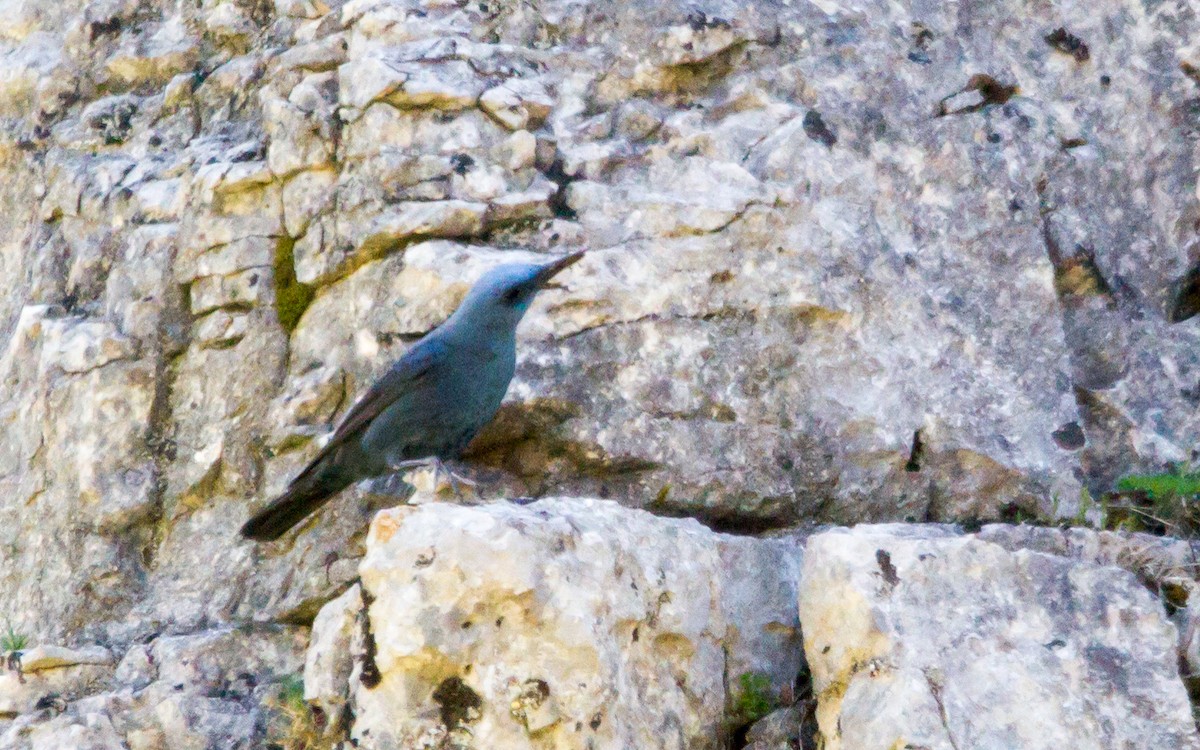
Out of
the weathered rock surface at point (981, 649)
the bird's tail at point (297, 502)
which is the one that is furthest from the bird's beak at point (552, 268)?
the weathered rock surface at point (981, 649)

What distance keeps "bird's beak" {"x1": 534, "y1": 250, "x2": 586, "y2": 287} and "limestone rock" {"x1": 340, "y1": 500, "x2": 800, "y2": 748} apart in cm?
133

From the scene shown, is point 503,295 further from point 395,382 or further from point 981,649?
point 981,649

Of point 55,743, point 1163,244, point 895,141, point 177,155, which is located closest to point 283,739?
point 55,743

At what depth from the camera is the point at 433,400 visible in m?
5.58

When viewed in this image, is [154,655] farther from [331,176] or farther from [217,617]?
[331,176]

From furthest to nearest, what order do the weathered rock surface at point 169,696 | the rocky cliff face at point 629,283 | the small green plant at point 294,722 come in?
1. the rocky cliff face at point 629,283
2. the weathered rock surface at point 169,696
3. the small green plant at point 294,722

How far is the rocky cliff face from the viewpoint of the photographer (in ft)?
18.7

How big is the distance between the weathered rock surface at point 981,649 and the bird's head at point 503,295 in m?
1.71

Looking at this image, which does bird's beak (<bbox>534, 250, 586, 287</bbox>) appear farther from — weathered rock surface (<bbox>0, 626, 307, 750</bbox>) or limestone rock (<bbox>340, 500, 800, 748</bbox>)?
weathered rock surface (<bbox>0, 626, 307, 750</bbox>)

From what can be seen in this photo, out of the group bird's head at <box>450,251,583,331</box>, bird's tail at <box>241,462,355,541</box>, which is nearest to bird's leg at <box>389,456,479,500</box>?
bird's tail at <box>241,462,355,541</box>

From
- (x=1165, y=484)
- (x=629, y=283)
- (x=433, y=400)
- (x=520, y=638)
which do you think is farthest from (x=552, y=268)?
(x=1165, y=484)

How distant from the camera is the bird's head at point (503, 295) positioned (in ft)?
18.0

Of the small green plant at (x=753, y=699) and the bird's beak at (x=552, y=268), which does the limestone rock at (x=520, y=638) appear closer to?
the small green plant at (x=753, y=699)

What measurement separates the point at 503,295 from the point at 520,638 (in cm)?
173
